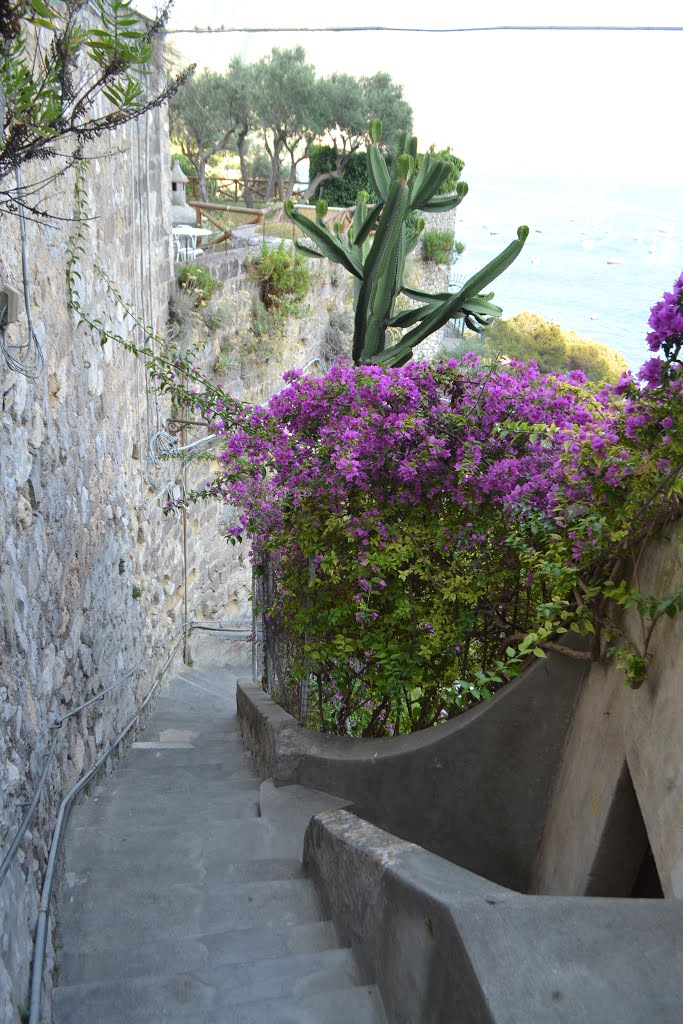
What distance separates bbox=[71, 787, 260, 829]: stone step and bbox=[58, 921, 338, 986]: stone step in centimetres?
120

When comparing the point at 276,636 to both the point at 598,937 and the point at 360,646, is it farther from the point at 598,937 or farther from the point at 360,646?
the point at 598,937

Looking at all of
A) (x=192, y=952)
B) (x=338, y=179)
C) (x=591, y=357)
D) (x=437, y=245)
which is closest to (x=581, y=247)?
(x=591, y=357)

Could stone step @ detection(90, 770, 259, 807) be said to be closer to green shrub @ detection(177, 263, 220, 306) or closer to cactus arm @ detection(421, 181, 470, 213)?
cactus arm @ detection(421, 181, 470, 213)

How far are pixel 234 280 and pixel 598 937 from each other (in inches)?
353

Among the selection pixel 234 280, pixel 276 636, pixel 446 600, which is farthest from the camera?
pixel 234 280

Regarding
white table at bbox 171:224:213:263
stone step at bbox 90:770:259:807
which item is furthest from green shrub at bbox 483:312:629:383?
stone step at bbox 90:770:259:807

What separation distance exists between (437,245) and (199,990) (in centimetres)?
1724

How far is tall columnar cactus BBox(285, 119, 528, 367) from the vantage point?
21.1ft

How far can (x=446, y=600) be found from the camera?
386cm

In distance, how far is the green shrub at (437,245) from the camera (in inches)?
707

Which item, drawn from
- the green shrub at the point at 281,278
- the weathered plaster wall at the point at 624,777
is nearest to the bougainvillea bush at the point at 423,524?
the weathered plaster wall at the point at 624,777

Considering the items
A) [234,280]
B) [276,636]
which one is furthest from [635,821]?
[234,280]

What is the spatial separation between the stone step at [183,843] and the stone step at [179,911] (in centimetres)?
33

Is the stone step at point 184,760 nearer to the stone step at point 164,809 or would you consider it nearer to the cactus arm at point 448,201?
the stone step at point 164,809
